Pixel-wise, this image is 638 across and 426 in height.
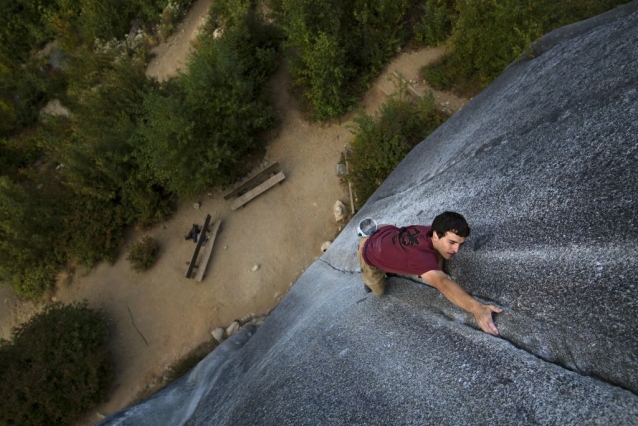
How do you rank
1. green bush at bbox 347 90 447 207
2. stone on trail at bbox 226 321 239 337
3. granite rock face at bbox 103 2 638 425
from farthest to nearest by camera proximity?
1. stone on trail at bbox 226 321 239 337
2. green bush at bbox 347 90 447 207
3. granite rock face at bbox 103 2 638 425

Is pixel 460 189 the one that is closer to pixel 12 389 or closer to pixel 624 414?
pixel 624 414

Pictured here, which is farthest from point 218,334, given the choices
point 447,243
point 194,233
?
point 447,243

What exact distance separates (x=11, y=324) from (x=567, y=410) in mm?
13734

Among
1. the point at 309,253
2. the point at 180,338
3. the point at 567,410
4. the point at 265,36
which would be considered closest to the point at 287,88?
the point at 265,36

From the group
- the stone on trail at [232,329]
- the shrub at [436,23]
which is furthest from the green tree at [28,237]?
the shrub at [436,23]

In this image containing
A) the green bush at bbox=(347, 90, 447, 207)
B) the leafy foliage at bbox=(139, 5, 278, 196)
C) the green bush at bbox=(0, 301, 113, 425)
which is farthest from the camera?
the leafy foliage at bbox=(139, 5, 278, 196)

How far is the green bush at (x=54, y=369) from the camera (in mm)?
8688

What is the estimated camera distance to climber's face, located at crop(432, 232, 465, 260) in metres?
3.52

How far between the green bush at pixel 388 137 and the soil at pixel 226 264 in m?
0.77

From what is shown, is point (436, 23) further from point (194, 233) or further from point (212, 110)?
point (194, 233)

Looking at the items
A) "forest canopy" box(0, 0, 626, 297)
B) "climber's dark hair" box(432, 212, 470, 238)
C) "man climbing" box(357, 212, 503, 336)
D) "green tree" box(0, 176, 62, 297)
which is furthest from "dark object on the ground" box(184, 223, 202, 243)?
"climber's dark hair" box(432, 212, 470, 238)

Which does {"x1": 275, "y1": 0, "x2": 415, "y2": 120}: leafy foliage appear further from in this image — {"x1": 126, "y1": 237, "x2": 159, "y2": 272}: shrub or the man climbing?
the man climbing

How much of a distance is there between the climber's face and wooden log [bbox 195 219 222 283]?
780 cm

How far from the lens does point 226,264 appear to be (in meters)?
10.4
